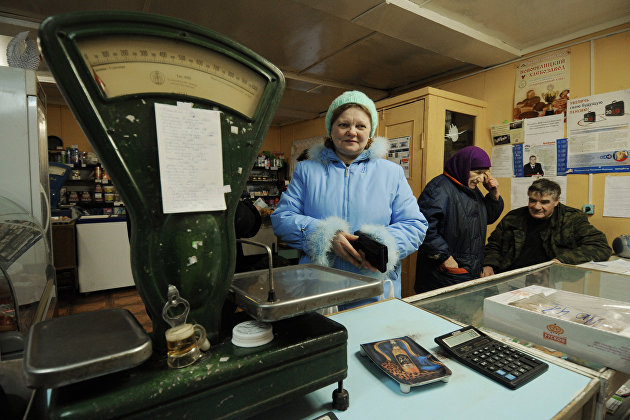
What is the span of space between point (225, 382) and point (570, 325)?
826 mm

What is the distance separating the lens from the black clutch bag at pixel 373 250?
992 millimetres

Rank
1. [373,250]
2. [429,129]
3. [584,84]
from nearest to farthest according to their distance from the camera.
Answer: [373,250], [584,84], [429,129]

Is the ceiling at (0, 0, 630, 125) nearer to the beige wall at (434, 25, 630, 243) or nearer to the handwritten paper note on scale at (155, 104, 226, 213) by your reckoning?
the beige wall at (434, 25, 630, 243)

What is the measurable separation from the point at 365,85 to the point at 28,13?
3.38 m

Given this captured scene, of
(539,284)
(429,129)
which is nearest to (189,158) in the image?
(539,284)

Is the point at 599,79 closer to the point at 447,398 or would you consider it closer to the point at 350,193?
the point at 350,193

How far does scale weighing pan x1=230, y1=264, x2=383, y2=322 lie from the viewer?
500 millimetres

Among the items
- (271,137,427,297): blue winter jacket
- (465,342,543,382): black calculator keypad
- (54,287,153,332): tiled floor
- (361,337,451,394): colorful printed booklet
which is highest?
(271,137,427,297): blue winter jacket

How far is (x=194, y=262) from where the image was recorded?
20.6 inches

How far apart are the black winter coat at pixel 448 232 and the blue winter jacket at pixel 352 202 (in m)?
0.68

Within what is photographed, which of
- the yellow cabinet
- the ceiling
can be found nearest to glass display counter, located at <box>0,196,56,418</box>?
the ceiling

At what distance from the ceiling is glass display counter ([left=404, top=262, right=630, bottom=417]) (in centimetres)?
184

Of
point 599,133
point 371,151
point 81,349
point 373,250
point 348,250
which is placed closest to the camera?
point 81,349

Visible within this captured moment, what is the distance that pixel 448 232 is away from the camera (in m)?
2.14
